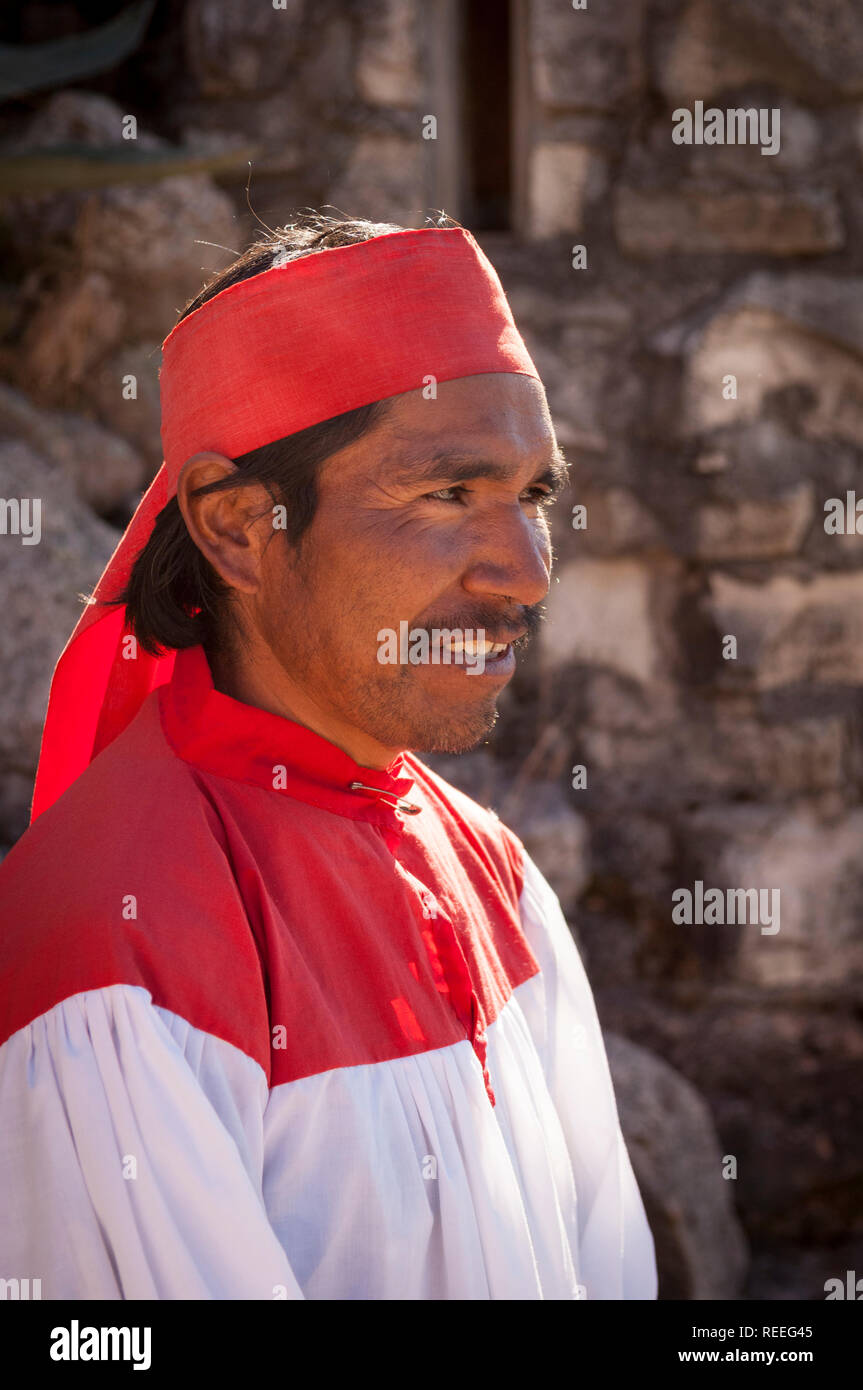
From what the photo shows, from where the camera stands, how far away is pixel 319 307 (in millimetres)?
1363

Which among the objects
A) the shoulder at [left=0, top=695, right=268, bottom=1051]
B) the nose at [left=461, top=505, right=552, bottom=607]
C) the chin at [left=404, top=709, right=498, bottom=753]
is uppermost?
the nose at [left=461, top=505, right=552, bottom=607]

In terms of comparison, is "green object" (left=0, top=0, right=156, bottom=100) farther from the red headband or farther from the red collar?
the red collar

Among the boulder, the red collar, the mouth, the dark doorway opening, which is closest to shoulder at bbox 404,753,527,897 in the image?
the red collar

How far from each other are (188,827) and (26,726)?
135 centimetres

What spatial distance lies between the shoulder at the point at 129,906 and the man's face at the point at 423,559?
228mm

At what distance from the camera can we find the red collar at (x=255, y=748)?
1360 mm

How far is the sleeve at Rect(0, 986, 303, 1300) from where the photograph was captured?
3.51 feet

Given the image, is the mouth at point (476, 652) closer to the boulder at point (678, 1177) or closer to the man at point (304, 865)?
the man at point (304, 865)

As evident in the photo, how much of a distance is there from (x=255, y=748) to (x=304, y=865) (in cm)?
15

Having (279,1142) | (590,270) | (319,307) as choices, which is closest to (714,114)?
(590,270)

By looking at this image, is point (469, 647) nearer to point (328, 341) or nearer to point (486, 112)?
point (328, 341)

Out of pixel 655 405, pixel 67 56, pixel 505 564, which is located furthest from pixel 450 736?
pixel 67 56

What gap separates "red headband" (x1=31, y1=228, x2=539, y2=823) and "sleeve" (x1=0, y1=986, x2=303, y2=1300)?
0.63m

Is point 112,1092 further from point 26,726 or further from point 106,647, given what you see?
point 26,726
